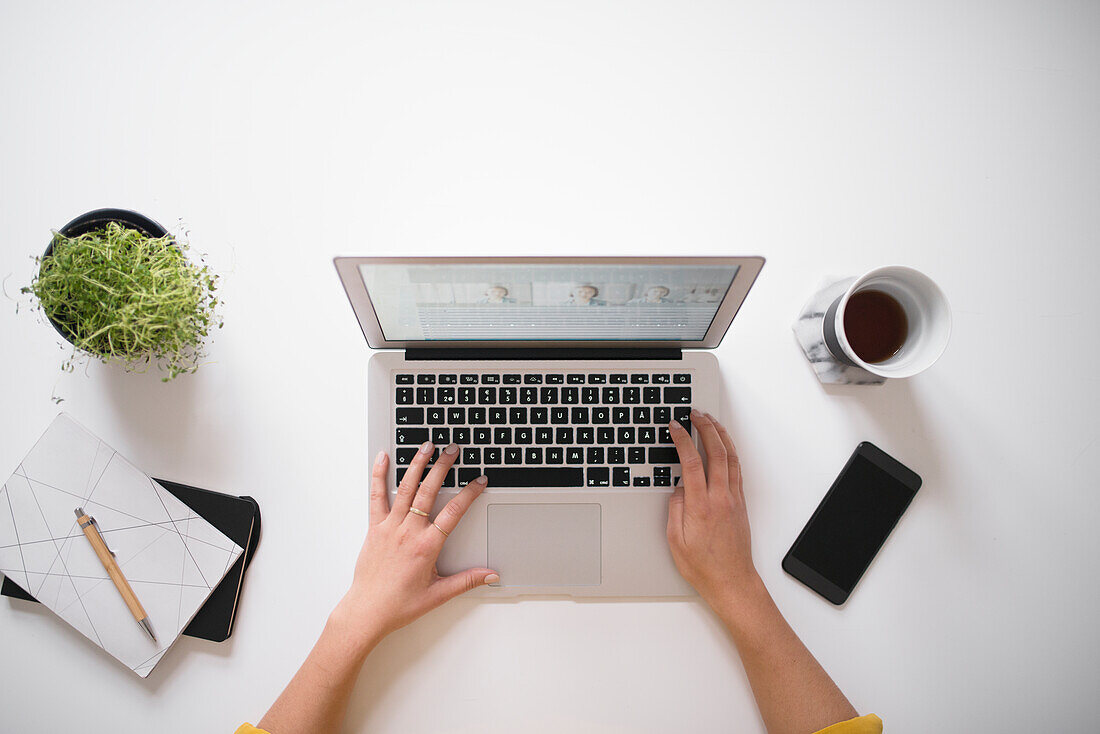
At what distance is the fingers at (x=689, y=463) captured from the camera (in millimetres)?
705

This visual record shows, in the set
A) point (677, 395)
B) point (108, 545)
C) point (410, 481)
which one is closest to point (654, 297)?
point (677, 395)

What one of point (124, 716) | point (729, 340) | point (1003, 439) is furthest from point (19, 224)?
point (1003, 439)

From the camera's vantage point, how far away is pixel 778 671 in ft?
2.33

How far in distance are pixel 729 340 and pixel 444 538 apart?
1.58ft

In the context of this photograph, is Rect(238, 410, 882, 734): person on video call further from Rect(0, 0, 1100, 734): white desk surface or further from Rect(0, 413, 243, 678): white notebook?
Rect(0, 413, 243, 678): white notebook

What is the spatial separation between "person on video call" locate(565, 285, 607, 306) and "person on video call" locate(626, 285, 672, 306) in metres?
0.04

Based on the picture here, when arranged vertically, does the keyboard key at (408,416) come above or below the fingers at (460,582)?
above

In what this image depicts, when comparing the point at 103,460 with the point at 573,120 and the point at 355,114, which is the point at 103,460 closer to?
the point at 355,114

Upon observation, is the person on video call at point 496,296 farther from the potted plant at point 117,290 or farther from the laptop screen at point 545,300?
the potted plant at point 117,290

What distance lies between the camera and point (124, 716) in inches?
29.2

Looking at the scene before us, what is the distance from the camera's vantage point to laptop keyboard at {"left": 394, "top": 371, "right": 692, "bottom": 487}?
71 cm

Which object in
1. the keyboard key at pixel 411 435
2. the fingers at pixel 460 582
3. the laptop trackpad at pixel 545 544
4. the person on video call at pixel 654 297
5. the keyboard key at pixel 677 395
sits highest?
the person on video call at pixel 654 297

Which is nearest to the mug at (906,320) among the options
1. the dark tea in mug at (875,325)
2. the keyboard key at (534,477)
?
the dark tea in mug at (875,325)

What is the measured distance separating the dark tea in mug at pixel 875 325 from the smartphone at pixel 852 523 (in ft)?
0.45
